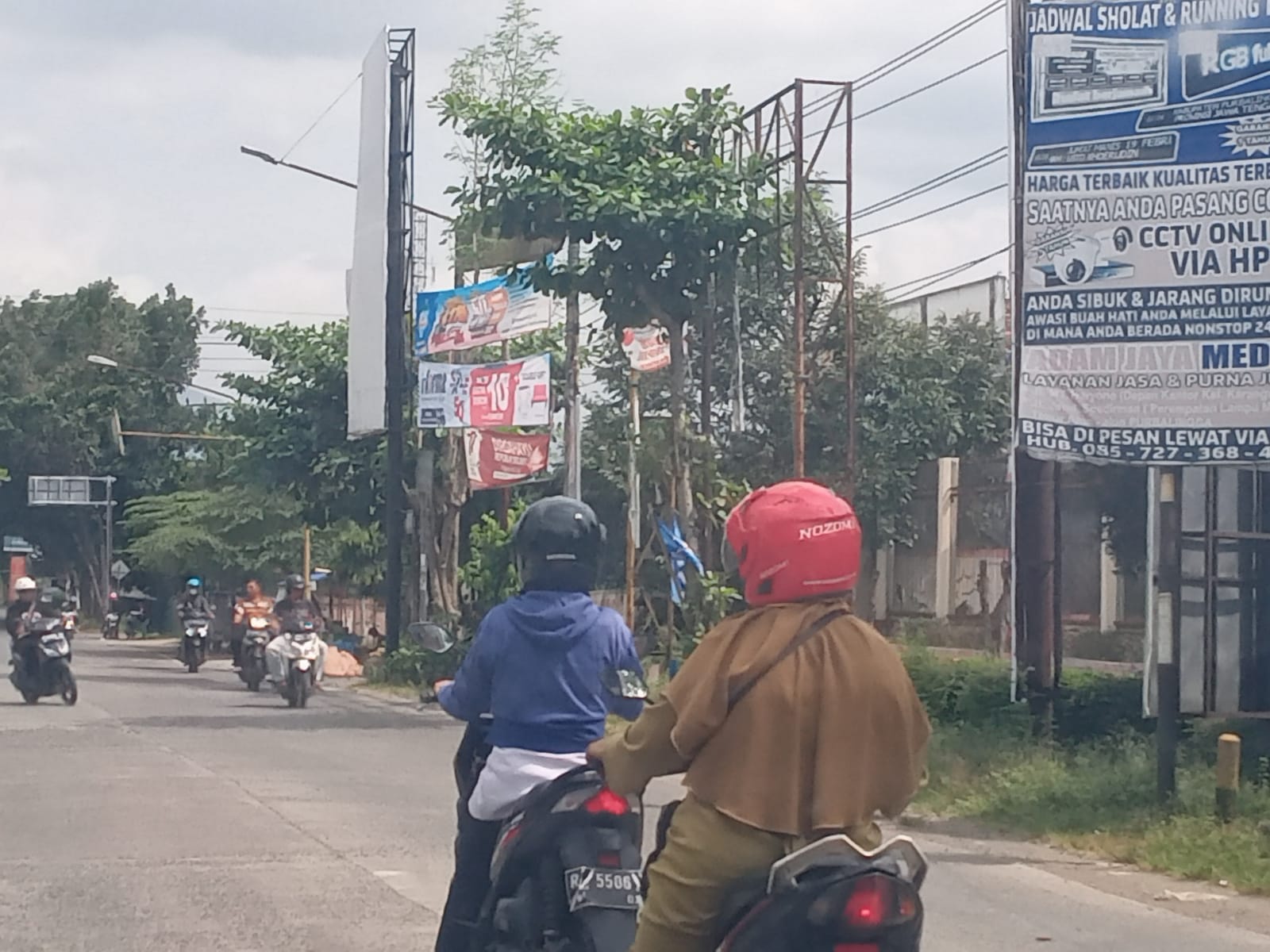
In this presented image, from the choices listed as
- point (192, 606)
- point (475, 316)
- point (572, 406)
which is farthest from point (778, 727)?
point (192, 606)

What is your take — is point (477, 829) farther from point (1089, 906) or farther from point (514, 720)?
point (1089, 906)

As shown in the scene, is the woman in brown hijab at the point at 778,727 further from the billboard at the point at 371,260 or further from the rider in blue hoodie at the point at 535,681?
the billboard at the point at 371,260

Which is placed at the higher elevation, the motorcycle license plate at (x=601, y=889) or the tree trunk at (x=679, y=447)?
the tree trunk at (x=679, y=447)

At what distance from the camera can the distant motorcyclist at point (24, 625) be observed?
21875 mm

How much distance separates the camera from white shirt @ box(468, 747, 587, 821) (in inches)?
217

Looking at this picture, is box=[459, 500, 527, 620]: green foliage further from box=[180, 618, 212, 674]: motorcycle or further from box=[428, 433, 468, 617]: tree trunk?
box=[180, 618, 212, 674]: motorcycle

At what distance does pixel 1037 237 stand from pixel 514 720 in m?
7.73

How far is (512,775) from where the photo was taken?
554 cm

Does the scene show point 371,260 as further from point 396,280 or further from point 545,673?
point 545,673

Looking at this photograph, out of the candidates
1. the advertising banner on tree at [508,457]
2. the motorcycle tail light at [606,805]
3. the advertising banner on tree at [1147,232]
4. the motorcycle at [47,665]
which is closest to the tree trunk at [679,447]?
the advertising banner on tree at [508,457]

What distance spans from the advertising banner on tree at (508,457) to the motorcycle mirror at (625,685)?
20806 millimetres

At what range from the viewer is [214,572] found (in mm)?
50906

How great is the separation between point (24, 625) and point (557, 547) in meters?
17.4

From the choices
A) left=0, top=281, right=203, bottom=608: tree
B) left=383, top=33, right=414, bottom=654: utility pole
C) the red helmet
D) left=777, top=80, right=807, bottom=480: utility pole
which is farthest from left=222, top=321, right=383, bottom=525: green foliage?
left=0, top=281, right=203, bottom=608: tree
